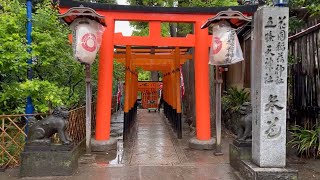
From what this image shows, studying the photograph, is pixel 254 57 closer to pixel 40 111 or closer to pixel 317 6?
pixel 317 6

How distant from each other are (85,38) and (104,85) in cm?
183

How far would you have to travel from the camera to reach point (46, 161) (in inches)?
272

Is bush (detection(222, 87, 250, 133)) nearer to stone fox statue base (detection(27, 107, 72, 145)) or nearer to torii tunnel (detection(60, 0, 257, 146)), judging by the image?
torii tunnel (detection(60, 0, 257, 146))

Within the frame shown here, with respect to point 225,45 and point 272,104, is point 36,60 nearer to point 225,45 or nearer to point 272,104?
point 225,45

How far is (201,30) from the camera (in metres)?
9.91

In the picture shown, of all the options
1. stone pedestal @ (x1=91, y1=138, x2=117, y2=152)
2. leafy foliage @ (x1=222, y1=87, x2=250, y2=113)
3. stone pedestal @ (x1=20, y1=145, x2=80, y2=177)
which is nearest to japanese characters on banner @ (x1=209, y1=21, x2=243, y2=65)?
stone pedestal @ (x1=91, y1=138, x2=117, y2=152)

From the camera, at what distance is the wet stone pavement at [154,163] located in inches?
275

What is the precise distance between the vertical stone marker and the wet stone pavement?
3.63ft

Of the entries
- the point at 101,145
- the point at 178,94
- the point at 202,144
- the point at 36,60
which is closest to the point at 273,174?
the point at 202,144

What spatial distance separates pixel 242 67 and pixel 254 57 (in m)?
8.58

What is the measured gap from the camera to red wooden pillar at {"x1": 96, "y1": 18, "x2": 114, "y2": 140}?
9578mm

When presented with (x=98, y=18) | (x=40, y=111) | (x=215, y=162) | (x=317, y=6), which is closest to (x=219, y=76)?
(x=215, y=162)

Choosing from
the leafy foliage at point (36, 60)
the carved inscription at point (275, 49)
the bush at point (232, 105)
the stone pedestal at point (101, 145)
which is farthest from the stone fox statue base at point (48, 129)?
the bush at point (232, 105)

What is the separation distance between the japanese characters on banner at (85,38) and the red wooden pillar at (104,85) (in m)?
1.09
